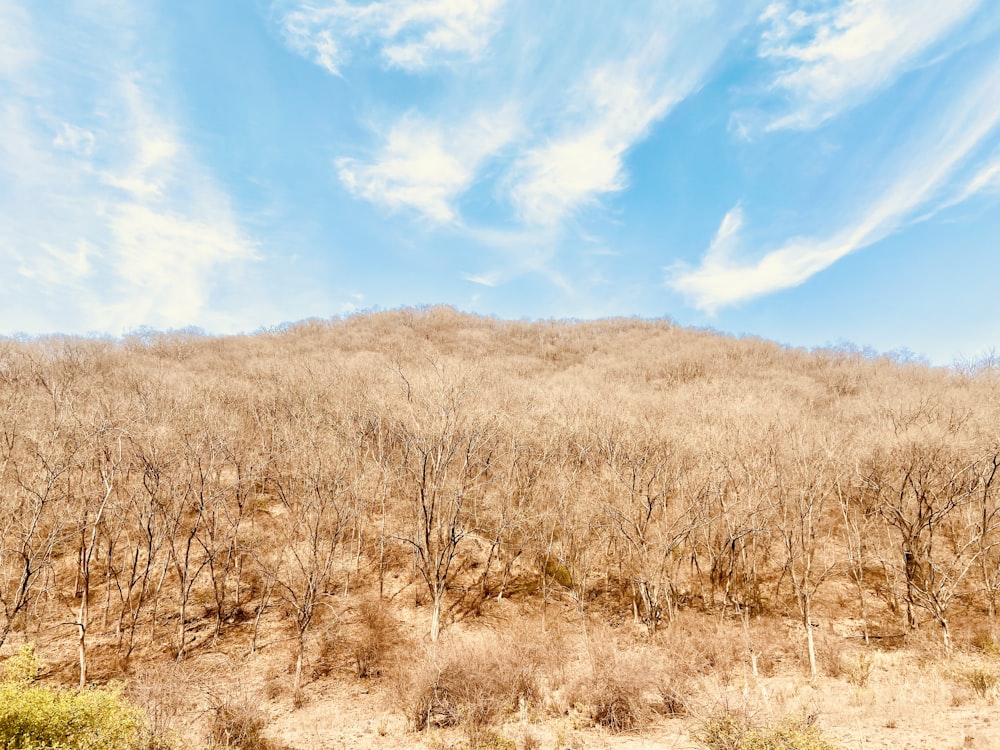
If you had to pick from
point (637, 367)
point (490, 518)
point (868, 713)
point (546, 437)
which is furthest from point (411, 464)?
point (637, 367)

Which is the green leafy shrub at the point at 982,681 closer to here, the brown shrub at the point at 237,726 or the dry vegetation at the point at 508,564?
the dry vegetation at the point at 508,564

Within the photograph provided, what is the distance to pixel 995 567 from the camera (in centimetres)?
1820

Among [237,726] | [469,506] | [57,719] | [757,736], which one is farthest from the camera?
[469,506]

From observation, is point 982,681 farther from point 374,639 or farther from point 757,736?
point 374,639

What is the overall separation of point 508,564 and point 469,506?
3744 mm

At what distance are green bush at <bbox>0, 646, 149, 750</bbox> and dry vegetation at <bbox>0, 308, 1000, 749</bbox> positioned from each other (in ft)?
6.86

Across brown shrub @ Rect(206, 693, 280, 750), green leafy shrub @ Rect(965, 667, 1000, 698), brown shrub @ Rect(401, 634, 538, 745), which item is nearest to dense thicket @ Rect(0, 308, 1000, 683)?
green leafy shrub @ Rect(965, 667, 1000, 698)

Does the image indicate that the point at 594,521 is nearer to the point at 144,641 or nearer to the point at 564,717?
the point at 564,717

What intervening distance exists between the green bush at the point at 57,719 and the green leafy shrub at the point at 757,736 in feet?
33.1

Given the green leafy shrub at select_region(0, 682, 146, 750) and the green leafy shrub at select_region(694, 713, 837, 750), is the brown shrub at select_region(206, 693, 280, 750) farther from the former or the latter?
the green leafy shrub at select_region(694, 713, 837, 750)

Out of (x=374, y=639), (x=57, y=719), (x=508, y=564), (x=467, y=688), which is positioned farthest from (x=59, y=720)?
(x=508, y=564)

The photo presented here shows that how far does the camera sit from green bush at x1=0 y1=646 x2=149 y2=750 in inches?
236

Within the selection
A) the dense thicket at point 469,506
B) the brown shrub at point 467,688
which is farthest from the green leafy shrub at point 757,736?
the dense thicket at point 469,506

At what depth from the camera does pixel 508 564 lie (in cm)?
2130
